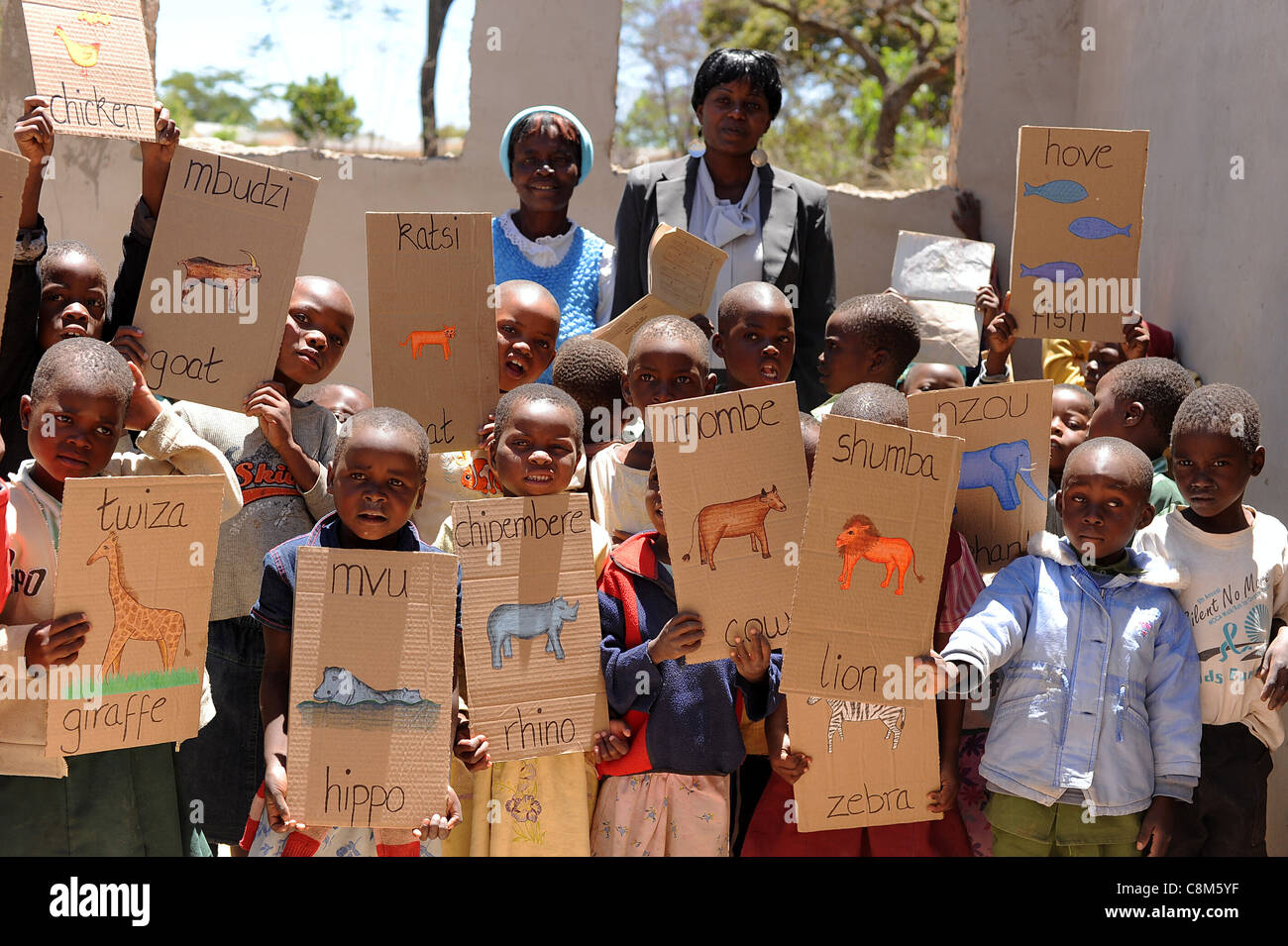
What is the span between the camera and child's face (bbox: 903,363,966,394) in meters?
4.44

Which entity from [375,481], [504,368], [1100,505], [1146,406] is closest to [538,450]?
[375,481]

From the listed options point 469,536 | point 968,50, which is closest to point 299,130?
point 968,50

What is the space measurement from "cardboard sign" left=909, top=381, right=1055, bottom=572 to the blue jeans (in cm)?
188

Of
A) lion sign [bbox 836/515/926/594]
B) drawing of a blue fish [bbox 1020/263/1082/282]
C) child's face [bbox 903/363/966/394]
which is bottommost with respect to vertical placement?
lion sign [bbox 836/515/926/594]

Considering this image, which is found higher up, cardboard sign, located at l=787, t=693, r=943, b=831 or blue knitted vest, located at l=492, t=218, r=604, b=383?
blue knitted vest, located at l=492, t=218, r=604, b=383

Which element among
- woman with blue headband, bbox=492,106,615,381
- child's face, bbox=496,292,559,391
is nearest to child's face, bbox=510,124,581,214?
woman with blue headband, bbox=492,106,615,381

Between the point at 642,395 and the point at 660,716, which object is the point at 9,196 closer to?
the point at 642,395

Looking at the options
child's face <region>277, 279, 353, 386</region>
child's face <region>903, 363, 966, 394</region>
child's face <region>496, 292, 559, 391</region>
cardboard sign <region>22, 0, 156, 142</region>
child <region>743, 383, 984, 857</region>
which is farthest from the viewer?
child's face <region>903, 363, 966, 394</region>

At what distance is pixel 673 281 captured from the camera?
13.9 feet

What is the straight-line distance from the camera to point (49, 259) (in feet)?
12.1

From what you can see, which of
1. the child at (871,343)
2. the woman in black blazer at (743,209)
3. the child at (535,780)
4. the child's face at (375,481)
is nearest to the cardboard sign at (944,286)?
the woman in black blazer at (743,209)

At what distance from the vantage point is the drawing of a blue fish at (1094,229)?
4109 millimetres

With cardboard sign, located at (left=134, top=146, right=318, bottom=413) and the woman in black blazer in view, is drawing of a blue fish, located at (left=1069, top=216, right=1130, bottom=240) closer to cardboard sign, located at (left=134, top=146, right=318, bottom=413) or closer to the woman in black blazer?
the woman in black blazer
